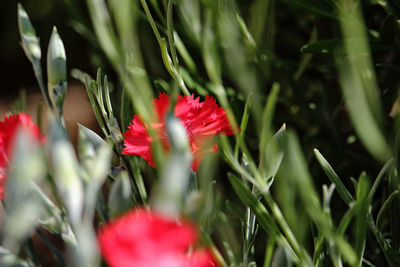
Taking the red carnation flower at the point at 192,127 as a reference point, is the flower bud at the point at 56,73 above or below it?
above

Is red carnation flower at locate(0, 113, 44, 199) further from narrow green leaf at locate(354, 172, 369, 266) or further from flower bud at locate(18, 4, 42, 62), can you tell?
narrow green leaf at locate(354, 172, 369, 266)

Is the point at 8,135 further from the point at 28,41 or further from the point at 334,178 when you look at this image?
the point at 334,178

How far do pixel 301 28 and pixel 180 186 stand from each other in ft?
1.23

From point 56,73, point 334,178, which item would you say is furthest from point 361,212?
point 56,73

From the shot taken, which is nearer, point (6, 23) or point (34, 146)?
point (34, 146)

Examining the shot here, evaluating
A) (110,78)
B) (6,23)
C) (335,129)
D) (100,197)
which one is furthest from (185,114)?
(6,23)

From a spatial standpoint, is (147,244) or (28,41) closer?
(147,244)

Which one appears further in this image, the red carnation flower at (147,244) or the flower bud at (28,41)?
the flower bud at (28,41)

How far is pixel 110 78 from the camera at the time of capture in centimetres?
55

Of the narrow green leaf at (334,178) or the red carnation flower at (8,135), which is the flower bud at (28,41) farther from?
the narrow green leaf at (334,178)

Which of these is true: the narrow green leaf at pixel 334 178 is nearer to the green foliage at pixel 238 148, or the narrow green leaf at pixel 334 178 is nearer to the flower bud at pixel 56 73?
the green foliage at pixel 238 148

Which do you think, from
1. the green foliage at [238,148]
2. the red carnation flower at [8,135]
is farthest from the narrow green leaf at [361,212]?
the red carnation flower at [8,135]

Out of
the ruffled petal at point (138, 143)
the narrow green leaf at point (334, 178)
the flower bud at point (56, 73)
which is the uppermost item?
the flower bud at point (56, 73)

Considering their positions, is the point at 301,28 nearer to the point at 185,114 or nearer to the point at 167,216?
the point at 185,114
